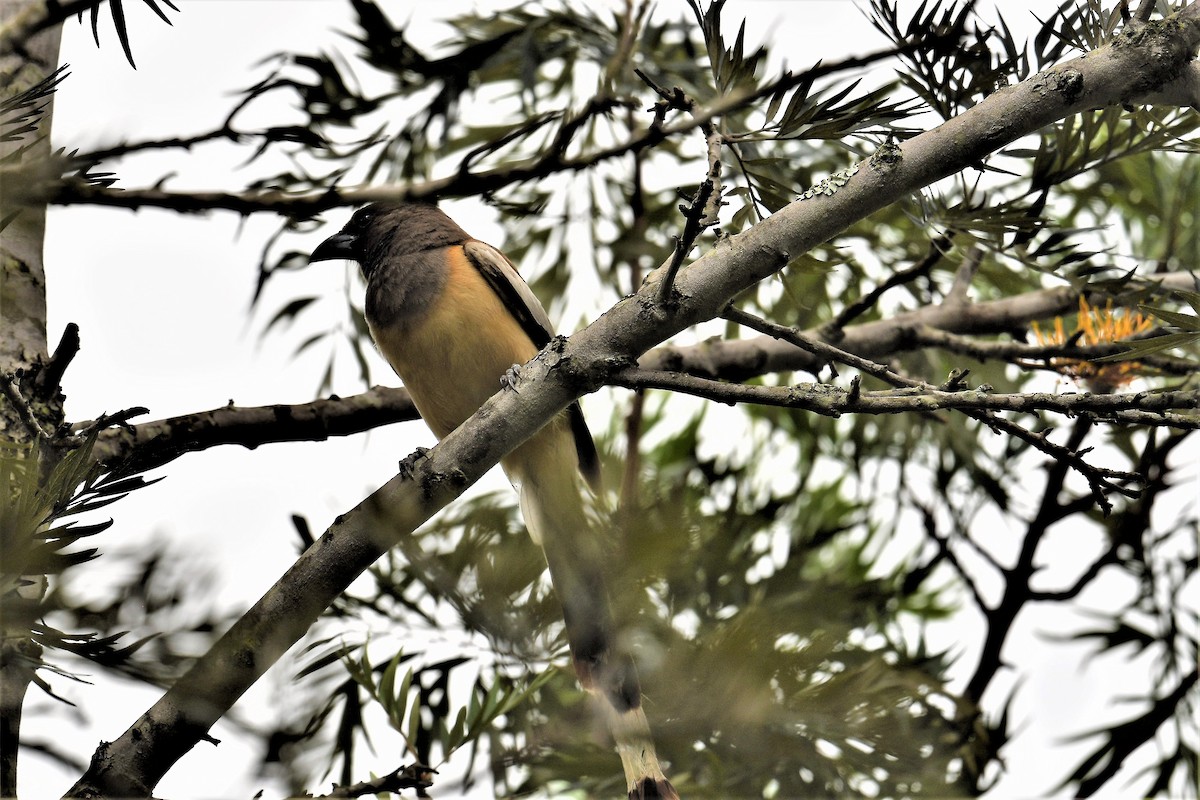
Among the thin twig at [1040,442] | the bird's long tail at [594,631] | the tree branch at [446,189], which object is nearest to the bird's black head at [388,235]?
the bird's long tail at [594,631]

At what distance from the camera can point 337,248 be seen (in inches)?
127

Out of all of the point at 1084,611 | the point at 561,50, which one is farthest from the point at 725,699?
the point at 561,50

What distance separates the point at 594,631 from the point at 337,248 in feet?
4.96

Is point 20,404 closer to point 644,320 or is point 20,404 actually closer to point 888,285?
point 644,320

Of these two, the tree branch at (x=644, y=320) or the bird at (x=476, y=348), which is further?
the bird at (x=476, y=348)

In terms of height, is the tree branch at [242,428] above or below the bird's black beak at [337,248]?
below

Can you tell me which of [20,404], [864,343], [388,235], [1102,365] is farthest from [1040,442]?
[388,235]

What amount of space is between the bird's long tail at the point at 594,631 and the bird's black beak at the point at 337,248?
824 mm

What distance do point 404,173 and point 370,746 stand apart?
1544 mm

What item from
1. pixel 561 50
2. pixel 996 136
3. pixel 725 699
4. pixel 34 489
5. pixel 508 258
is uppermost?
pixel 561 50

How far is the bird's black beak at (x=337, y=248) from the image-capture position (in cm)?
322

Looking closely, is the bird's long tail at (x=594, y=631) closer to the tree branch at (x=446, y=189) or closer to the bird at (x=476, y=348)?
the bird at (x=476, y=348)

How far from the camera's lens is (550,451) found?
2.98 meters

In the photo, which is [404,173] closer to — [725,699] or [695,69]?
[695,69]
